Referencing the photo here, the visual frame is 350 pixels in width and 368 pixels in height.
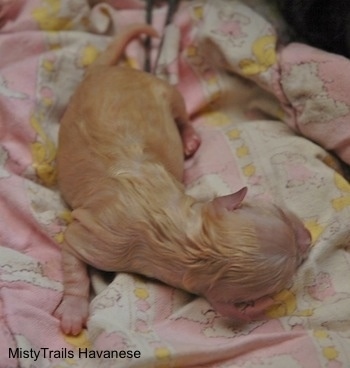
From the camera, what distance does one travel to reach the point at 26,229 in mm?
1878

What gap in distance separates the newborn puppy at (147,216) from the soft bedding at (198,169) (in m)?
0.06

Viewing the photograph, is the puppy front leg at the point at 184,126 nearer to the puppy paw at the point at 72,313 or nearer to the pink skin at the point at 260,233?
the pink skin at the point at 260,233

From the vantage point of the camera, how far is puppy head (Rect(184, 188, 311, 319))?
1640mm

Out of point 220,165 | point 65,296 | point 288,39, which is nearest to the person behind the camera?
point 65,296

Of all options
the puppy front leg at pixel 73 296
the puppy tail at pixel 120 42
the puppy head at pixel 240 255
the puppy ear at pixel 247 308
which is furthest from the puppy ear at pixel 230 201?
the puppy tail at pixel 120 42

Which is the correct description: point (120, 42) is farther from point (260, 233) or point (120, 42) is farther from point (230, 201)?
point (260, 233)

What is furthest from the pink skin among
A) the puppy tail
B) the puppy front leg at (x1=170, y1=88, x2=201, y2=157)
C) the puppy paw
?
the puppy tail

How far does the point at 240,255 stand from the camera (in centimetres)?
163

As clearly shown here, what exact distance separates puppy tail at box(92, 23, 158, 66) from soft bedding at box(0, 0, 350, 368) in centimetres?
6

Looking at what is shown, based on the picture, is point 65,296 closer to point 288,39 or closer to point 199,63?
point 199,63

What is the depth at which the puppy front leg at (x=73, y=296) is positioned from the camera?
1718 millimetres

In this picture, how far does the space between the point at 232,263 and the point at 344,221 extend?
388 millimetres

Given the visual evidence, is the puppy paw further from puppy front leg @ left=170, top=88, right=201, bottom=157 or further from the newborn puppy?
puppy front leg @ left=170, top=88, right=201, bottom=157

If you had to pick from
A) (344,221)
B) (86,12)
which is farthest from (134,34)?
(344,221)
